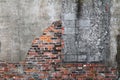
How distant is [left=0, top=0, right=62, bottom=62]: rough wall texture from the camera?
5457 mm

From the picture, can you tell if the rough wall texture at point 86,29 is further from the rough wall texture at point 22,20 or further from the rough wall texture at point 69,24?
the rough wall texture at point 22,20

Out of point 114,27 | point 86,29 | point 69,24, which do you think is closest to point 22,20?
point 69,24

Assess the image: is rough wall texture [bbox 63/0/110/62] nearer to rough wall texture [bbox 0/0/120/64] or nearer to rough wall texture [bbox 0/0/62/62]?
rough wall texture [bbox 0/0/120/64]

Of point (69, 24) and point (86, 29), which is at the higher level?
point (69, 24)

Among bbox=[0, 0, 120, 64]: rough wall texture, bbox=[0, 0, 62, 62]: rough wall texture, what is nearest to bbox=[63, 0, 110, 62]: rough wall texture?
bbox=[0, 0, 120, 64]: rough wall texture

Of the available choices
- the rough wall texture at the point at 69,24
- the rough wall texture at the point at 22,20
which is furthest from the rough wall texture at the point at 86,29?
the rough wall texture at the point at 22,20

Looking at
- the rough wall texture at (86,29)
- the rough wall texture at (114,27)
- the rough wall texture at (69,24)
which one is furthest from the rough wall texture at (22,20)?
the rough wall texture at (114,27)

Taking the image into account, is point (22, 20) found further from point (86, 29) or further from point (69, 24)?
point (86, 29)

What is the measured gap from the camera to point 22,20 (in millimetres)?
5473

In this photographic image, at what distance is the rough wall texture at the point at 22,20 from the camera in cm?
546

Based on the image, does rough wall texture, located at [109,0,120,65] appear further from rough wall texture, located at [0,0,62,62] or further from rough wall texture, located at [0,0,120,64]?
rough wall texture, located at [0,0,62,62]

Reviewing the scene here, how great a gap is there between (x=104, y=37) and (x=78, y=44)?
1.78 feet

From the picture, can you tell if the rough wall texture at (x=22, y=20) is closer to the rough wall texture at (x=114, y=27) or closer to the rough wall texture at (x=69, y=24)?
the rough wall texture at (x=69, y=24)

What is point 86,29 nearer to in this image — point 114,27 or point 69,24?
point 69,24
